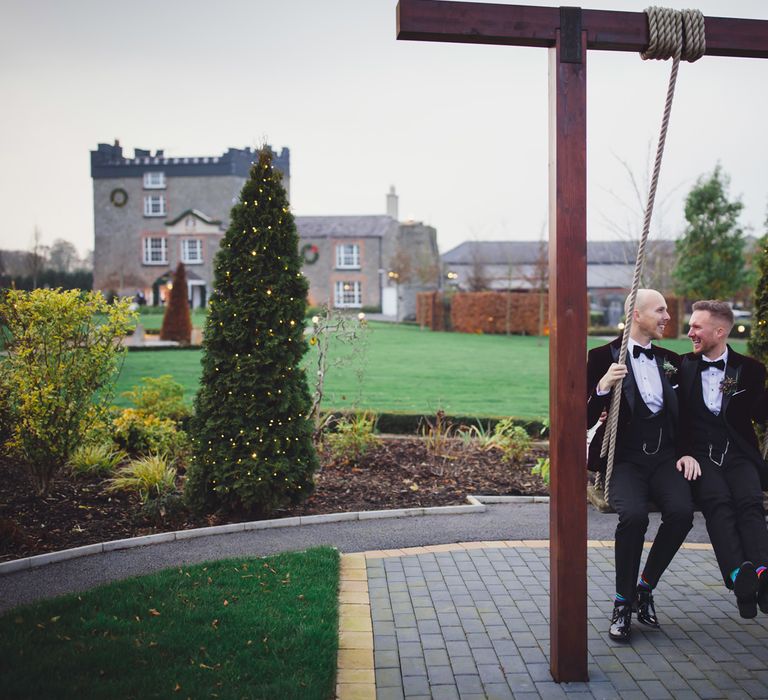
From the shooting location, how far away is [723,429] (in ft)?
13.3

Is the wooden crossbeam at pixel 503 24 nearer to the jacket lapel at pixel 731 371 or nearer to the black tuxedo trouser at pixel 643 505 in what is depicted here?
the jacket lapel at pixel 731 371

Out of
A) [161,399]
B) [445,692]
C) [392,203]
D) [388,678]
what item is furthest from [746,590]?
[392,203]

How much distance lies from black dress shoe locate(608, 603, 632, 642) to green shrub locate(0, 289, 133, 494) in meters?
5.13

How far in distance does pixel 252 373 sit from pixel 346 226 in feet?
164

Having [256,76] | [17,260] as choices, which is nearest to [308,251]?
[17,260]

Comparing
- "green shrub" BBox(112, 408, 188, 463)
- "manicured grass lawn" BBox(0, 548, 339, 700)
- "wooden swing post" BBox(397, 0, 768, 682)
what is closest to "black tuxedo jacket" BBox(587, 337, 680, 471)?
"wooden swing post" BBox(397, 0, 768, 682)

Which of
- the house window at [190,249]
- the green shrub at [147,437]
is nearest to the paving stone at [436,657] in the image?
the green shrub at [147,437]

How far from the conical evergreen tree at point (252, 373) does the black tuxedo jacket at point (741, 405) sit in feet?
11.2

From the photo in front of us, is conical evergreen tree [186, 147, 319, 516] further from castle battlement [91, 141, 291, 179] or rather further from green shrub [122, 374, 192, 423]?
castle battlement [91, 141, 291, 179]

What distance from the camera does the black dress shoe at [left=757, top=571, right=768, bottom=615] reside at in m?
3.47

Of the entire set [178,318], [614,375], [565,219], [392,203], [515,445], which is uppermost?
[392,203]

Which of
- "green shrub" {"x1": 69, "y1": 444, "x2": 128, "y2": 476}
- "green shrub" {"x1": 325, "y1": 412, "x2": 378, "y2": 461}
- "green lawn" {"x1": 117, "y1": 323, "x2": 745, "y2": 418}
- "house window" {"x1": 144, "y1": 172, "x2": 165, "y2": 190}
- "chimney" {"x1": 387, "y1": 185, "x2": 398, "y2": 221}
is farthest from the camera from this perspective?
"chimney" {"x1": 387, "y1": 185, "x2": 398, "y2": 221}

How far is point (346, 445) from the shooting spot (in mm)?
8344

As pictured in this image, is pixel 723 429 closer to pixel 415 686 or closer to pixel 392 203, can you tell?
pixel 415 686
